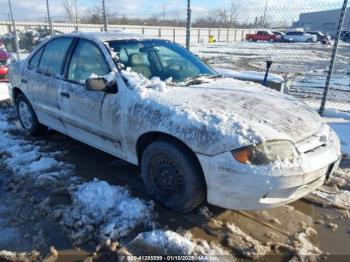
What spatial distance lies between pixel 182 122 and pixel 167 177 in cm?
60

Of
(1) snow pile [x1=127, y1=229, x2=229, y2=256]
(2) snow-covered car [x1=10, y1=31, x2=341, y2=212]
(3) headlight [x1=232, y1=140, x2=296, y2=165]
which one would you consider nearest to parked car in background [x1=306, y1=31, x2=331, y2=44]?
(2) snow-covered car [x1=10, y1=31, x2=341, y2=212]

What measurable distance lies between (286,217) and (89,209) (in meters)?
1.88

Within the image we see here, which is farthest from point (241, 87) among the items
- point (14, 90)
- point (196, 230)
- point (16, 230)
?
point (14, 90)

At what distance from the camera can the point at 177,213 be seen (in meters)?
3.28

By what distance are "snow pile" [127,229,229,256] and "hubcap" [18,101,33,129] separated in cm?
326

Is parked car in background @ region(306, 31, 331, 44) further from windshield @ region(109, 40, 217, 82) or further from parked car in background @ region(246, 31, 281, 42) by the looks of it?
windshield @ region(109, 40, 217, 82)

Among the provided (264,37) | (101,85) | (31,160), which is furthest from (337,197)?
(264,37)

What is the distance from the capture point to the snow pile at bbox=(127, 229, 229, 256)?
274cm

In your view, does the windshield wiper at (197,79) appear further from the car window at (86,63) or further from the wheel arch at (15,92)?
the wheel arch at (15,92)

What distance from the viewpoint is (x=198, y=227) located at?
3096 mm

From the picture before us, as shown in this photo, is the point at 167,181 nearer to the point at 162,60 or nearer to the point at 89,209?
the point at 89,209

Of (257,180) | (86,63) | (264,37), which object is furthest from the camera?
(264,37)

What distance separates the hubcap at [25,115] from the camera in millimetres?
5297

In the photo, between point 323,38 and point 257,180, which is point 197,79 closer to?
point 257,180
